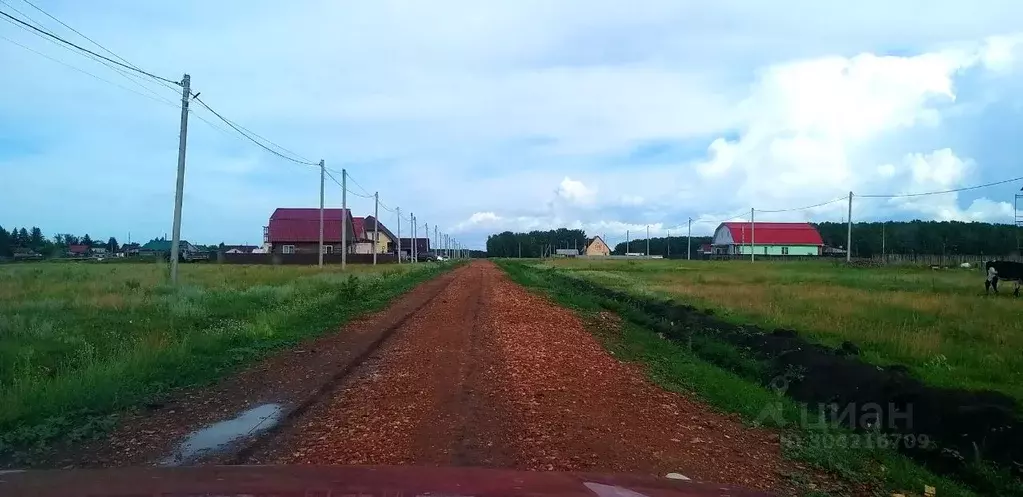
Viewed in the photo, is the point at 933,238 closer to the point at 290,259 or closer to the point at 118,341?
the point at 290,259

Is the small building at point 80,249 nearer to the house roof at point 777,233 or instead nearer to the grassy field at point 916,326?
the house roof at point 777,233

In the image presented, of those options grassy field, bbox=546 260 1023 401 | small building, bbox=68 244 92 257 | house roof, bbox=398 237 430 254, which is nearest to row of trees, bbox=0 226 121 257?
small building, bbox=68 244 92 257

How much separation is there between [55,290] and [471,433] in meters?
22.6

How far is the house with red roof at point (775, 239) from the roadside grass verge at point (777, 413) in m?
100

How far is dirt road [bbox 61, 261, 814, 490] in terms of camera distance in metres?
6.12

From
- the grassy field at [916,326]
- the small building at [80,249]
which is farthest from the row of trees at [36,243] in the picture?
the grassy field at [916,326]

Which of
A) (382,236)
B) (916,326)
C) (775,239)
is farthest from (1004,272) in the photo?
(382,236)

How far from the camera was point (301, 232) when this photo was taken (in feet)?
285

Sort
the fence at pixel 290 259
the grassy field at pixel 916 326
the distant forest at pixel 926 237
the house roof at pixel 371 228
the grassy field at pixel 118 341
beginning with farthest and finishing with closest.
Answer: the house roof at pixel 371 228 → the distant forest at pixel 926 237 → the fence at pixel 290 259 → the grassy field at pixel 916 326 → the grassy field at pixel 118 341

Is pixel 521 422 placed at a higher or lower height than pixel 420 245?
lower

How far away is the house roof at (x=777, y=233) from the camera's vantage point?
11356 centimetres

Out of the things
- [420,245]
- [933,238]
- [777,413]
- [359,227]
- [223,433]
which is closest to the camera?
[223,433]

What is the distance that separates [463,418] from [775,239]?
11493 centimetres

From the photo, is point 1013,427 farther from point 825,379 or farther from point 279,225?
point 279,225
